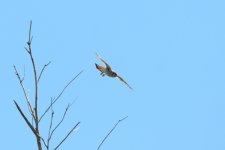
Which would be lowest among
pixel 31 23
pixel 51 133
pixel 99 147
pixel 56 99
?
pixel 99 147

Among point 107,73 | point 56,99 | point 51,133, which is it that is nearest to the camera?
point 51,133

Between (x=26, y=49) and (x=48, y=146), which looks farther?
(x=26, y=49)

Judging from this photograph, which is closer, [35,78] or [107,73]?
[35,78]

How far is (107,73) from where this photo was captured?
5.34 meters

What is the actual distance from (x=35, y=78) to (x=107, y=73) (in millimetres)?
1981

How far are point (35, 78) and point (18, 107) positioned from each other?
233 mm

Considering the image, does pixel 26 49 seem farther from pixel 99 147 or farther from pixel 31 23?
pixel 99 147

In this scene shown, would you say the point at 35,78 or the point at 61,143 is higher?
the point at 35,78

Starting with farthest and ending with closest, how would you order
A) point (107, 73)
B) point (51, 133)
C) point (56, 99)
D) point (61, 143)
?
1. point (107, 73)
2. point (56, 99)
3. point (51, 133)
4. point (61, 143)

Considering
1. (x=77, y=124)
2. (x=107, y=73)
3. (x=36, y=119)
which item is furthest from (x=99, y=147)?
(x=107, y=73)

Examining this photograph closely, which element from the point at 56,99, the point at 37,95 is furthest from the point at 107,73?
the point at 37,95

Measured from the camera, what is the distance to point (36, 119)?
11.2 ft

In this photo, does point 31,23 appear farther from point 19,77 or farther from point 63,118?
point 63,118

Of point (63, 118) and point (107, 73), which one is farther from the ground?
point (107, 73)
